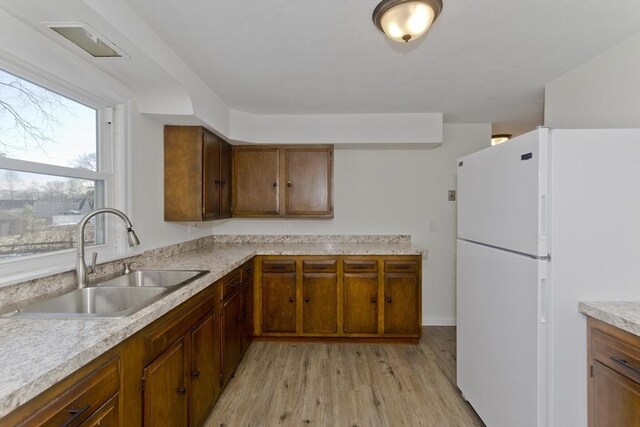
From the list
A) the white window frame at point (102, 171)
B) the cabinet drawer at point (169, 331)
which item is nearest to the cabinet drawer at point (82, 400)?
the cabinet drawer at point (169, 331)

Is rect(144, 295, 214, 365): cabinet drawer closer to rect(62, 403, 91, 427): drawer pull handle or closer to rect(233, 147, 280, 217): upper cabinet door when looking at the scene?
rect(62, 403, 91, 427): drawer pull handle

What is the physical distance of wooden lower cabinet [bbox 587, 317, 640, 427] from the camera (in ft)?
3.99

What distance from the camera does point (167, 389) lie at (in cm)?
145

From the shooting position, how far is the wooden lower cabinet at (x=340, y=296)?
3049 mm

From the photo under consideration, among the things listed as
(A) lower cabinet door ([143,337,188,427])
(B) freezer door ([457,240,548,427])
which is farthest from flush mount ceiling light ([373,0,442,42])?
(A) lower cabinet door ([143,337,188,427])

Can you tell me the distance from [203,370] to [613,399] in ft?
6.45

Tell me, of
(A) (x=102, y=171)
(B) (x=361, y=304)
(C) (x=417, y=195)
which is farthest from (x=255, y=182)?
(C) (x=417, y=195)

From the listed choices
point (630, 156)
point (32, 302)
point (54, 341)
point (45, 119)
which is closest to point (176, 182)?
point (45, 119)

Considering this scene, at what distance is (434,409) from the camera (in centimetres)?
212

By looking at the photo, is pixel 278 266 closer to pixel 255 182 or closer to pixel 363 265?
pixel 363 265

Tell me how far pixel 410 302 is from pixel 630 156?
2.03 meters

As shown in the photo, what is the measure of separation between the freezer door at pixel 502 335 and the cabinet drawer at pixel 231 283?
5.42 feet

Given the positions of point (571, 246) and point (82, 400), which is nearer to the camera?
point (82, 400)

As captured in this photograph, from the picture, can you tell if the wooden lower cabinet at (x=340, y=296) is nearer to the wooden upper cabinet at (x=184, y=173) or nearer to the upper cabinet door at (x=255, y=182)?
the upper cabinet door at (x=255, y=182)
